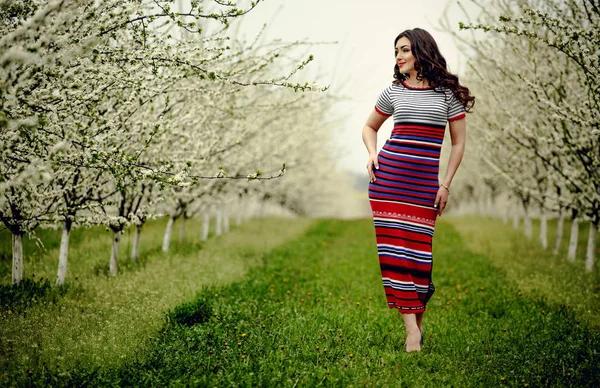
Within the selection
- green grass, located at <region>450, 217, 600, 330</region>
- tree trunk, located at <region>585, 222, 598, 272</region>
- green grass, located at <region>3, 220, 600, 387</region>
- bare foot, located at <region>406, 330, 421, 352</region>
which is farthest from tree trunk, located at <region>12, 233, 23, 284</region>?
tree trunk, located at <region>585, 222, 598, 272</region>

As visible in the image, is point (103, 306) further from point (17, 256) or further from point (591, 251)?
point (591, 251)

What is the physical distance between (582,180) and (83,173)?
24.9 feet

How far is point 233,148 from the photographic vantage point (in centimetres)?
815

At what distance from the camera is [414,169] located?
141 inches

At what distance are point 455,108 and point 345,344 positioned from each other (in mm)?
2297

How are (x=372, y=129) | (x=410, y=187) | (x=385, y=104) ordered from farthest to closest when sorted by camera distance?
(x=372, y=129)
(x=385, y=104)
(x=410, y=187)

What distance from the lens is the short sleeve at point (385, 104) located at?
3.86 metres

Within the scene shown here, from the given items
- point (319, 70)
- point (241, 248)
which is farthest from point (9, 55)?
point (241, 248)

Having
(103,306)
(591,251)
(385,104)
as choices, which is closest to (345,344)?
(385,104)

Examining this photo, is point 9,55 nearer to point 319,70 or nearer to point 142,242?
point 319,70

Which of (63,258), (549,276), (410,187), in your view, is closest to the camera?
(410,187)

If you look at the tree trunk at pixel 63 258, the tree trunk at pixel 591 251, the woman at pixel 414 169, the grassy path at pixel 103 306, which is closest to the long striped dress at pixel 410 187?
the woman at pixel 414 169

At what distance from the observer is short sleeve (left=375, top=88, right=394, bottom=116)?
3855 mm

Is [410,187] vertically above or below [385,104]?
below
